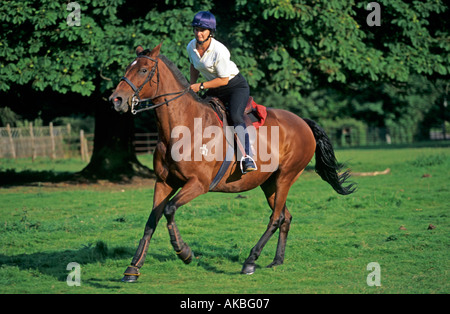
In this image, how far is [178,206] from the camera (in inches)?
301

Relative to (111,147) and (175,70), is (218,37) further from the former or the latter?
(175,70)

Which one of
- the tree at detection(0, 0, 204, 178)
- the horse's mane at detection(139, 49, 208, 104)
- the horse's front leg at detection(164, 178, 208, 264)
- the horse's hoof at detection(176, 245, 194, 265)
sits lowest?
the horse's hoof at detection(176, 245, 194, 265)

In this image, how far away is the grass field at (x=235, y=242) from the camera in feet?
24.7

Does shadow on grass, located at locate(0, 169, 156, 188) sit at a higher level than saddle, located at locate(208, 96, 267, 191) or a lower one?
lower

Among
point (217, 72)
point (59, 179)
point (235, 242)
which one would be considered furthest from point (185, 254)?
point (59, 179)

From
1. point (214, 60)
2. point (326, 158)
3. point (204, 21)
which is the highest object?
point (204, 21)

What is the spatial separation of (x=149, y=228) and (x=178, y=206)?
52 cm

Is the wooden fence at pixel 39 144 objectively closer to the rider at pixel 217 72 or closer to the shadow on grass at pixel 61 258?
the shadow on grass at pixel 61 258

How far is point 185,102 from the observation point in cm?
798

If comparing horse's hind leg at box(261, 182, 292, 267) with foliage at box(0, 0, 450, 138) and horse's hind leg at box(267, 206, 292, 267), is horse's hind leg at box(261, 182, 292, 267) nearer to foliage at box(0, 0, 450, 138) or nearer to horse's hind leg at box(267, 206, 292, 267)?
horse's hind leg at box(267, 206, 292, 267)

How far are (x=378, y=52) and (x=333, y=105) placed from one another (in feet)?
152

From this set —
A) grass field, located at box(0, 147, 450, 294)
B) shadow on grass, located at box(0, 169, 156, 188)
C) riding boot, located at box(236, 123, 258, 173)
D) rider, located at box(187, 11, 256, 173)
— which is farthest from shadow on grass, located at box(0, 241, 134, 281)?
shadow on grass, located at box(0, 169, 156, 188)

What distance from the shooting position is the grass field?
7.53 meters
